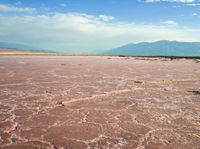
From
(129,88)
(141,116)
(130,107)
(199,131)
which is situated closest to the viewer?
(199,131)

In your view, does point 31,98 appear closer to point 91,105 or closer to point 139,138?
point 91,105

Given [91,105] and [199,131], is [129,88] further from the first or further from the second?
[199,131]

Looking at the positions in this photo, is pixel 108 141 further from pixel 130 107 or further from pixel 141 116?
pixel 130 107

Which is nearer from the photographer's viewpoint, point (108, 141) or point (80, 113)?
point (108, 141)

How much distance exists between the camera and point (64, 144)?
4461 millimetres

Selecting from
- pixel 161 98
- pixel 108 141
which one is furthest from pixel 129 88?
pixel 108 141

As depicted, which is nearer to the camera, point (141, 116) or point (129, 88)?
point (141, 116)

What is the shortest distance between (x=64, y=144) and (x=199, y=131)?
2694 millimetres

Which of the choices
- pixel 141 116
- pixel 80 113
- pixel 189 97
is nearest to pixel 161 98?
pixel 189 97

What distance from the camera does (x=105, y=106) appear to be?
7.20 metres

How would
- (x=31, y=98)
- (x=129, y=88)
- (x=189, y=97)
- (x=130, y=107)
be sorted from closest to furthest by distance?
1. (x=130, y=107)
2. (x=31, y=98)
3. (x=189, y=97)
4. (x=129, y=88)

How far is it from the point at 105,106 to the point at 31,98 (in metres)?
2.41

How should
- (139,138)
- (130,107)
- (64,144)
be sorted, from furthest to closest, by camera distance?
1. (130,107)
2. (139,138)
3. (64,144)

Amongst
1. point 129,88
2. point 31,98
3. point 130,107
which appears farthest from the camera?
point 129,88
